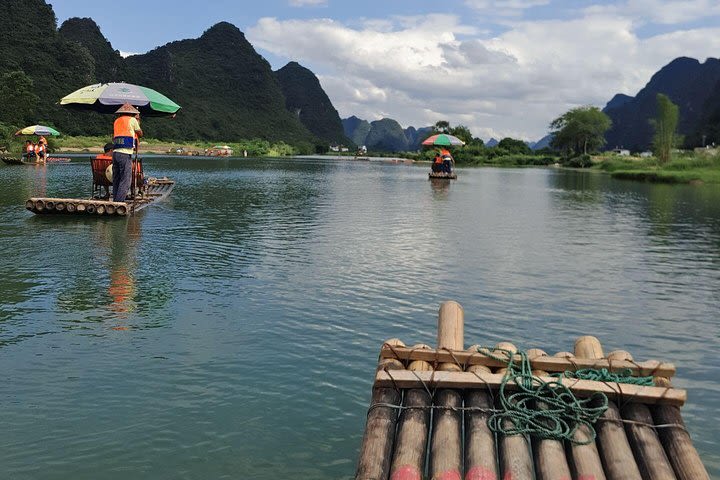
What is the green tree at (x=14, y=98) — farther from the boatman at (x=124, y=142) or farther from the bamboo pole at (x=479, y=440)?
the bamboo pole at (x=479, y=440)

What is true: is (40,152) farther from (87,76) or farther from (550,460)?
(87,76)

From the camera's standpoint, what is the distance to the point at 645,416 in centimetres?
510

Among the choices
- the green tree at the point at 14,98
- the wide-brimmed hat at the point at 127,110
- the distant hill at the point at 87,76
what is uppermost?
the distant hill at the point at 87,76

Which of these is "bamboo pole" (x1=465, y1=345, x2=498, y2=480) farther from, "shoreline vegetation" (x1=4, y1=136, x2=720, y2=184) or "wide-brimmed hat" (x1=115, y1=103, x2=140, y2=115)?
"shoreline vegetation" (x1=4, y1=136, x2=720, y2=184)

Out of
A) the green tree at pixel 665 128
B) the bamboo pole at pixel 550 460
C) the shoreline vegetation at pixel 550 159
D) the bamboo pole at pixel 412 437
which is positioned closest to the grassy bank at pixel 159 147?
the shoreline vegetation at pixel 550 159

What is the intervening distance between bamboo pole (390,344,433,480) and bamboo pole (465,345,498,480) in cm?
32

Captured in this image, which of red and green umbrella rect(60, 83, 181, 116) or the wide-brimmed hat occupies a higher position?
red and green umbrella rect(60, 83, 181, 116)

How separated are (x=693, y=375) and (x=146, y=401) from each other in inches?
272

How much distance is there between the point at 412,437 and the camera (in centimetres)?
→ 481

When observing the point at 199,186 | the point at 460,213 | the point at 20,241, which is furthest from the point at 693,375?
the point at 199,186

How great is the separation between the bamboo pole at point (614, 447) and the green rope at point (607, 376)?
0.35 m

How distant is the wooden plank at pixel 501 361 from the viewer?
18.9 feet

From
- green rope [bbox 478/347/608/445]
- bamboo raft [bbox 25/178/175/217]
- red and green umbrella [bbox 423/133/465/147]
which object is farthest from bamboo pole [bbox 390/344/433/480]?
red and green umbrella [bbox 423/133/465/147]

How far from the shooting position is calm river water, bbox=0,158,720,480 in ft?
20.4
